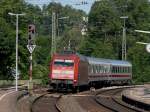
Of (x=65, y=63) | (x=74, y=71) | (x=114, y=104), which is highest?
(x=65, y=63)

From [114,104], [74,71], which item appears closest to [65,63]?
[74,71]

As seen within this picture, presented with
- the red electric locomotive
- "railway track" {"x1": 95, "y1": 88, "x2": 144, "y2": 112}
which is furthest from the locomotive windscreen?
"railway track" {"x1": 95, "y1": 88, "x2": 144, "y2": 112}

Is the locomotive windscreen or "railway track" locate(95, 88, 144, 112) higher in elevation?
the locomotive windscreen

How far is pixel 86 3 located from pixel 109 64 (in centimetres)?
1328

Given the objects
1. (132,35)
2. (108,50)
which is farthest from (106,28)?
(108,50)

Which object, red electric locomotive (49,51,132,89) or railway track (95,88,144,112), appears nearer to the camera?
railway track (95,88,144,112)

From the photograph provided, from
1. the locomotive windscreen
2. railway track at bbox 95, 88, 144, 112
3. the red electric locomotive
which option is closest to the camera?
railway track at bbox 95, 88, 144, 112

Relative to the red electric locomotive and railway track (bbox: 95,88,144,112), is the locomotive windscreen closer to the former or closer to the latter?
the red electric locomotive

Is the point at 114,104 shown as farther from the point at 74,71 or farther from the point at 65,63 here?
the point at 65,63

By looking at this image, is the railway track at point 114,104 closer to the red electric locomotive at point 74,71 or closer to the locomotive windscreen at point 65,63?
the red electric locomotive at point 74,71

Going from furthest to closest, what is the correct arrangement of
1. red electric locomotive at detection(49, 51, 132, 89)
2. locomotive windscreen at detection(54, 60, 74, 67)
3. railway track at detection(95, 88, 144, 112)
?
locomotive windscreen at detection(54, 60, 74, 67) < red electric locomotive at detection(49, 51, 132, 89) < railway track at detection(95, 88, 144, 112)

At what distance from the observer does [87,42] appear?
133875mm

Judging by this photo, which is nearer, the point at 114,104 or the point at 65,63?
the point at 114,104

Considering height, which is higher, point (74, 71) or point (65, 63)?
point (65, 63)
